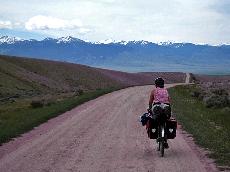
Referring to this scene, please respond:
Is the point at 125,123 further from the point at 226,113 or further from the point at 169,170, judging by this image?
the point at 169,170

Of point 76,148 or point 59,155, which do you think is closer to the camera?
point 59,155

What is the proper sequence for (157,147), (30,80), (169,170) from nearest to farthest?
(169,170) < (157,147) < (30,80)

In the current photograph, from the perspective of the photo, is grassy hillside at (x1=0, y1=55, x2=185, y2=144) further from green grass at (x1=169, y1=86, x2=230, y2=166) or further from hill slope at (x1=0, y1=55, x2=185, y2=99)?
green grass at (x1=169, y1=86, x2=230, y2=166)

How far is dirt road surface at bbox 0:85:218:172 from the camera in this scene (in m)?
12.6

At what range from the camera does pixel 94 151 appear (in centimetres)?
1502

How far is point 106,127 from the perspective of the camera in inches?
834

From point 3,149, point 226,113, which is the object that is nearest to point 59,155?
point 3,149

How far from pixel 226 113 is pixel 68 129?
9.98m

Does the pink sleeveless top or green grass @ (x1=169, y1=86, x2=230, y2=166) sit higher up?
the pink sleeveless top

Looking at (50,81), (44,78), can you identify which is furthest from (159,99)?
(44,78)

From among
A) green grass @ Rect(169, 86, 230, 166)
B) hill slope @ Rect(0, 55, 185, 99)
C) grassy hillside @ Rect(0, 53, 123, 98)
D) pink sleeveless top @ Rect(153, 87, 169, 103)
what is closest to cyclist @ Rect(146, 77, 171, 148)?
pink sleeveless top @ Rect(153, 87, 169, 103)

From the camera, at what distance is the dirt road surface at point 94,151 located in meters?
12.6

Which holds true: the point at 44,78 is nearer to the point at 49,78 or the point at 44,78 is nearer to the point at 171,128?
the point at 49,78

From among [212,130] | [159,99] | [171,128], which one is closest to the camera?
[159,99]
